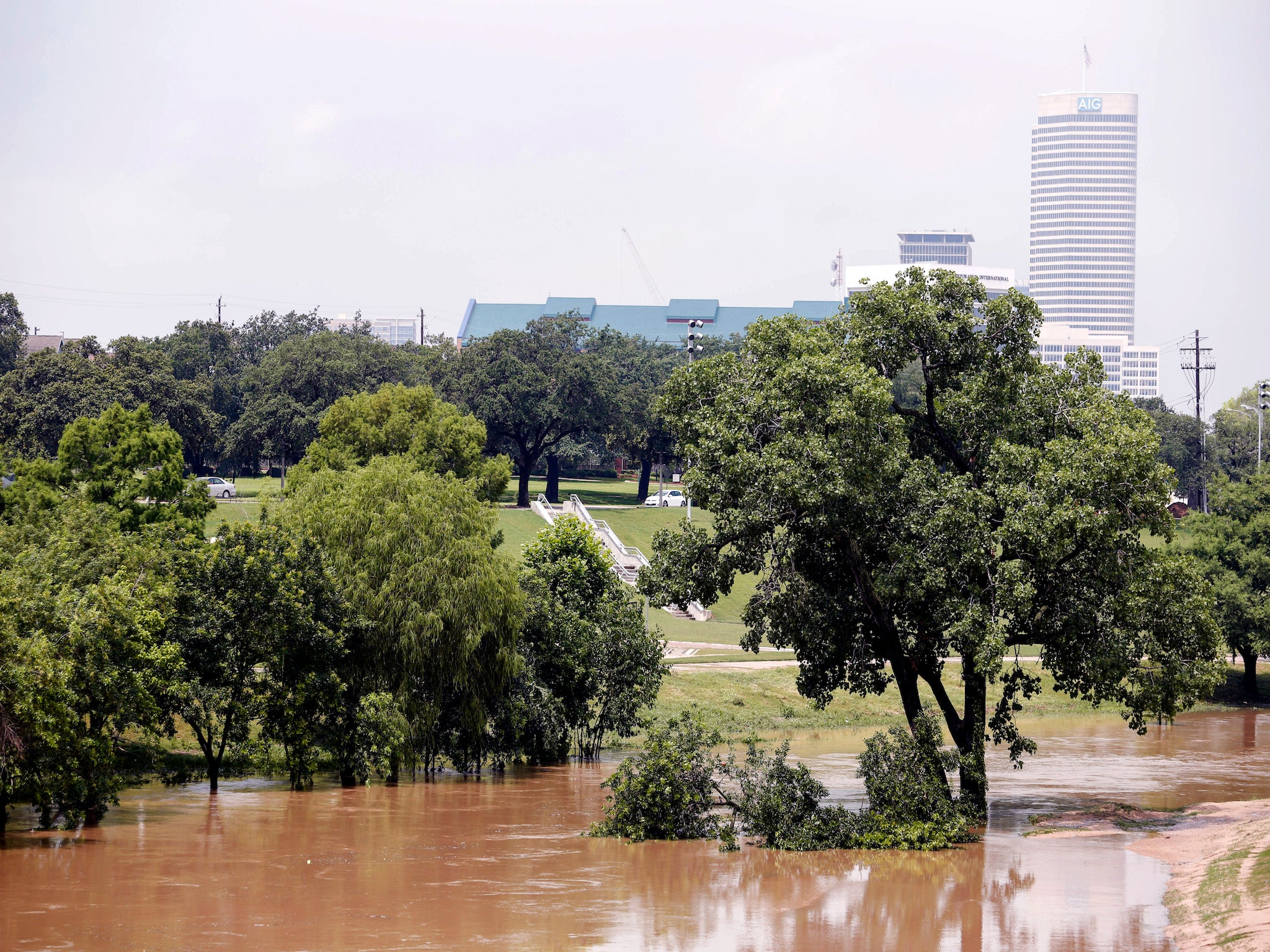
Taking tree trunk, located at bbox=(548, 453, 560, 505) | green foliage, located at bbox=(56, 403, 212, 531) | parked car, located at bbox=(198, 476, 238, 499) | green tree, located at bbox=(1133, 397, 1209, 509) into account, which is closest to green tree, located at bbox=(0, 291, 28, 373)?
parked car, located at bbox=(198, 476, 238, 499)

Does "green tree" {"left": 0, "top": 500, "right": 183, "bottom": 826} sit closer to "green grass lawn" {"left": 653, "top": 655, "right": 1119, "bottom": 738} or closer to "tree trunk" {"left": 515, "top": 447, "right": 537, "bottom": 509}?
"green grass lawn" {"left": 653, "top": 655, "right": 1119, "bottom": 738}

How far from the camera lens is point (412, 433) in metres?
57.7

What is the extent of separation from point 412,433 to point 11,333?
70074 millimetres

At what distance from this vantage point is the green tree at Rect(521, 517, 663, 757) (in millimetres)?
32625

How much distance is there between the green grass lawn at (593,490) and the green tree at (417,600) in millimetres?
53373

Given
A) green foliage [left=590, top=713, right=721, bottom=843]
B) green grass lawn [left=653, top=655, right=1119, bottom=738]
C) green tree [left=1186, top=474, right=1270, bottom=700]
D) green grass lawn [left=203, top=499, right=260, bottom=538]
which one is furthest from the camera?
green grass lawn [left=203, top=499, right=260, bottom=538]

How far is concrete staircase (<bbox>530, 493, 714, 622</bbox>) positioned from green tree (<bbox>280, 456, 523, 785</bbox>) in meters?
22.4

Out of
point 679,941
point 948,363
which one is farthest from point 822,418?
point 679,941

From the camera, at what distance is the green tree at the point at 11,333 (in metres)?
107

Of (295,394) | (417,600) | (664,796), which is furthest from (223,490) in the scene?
(664,796)

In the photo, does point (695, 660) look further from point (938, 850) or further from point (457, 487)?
point (938, 850)

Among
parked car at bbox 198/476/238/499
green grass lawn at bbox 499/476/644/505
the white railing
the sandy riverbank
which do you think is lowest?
the sandy riverbank

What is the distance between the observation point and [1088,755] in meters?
37.8

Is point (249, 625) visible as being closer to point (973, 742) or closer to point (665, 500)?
point (973, 742)
